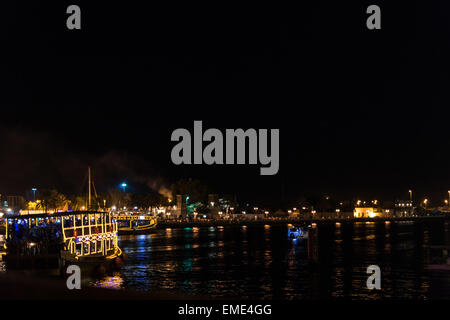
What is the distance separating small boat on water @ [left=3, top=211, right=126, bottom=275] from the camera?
33.8 m

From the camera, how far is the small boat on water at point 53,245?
111 ft

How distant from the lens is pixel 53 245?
34.7 meters

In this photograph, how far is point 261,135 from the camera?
36.8 m

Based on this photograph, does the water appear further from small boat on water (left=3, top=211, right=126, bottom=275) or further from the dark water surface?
small boat on water (left=3, top=211, right=126, bottom=275)

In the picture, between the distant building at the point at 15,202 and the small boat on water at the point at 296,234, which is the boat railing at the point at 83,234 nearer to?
the small boat on water at the point at 296,234

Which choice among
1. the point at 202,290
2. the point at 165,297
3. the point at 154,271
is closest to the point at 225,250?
the point at 154,271

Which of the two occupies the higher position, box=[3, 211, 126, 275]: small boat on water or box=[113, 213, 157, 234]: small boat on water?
box=[3, 211, 126, 275]: small boat on water

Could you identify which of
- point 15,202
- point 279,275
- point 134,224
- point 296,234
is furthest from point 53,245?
point 15,202

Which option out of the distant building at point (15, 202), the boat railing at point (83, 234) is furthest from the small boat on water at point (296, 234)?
the distant building at point (15, 202)

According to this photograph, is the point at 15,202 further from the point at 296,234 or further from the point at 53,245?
the point at 53,245

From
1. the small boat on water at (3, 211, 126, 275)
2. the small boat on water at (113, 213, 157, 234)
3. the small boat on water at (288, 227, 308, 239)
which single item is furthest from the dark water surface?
the small boat on water at (113, 213, 157, 234)
